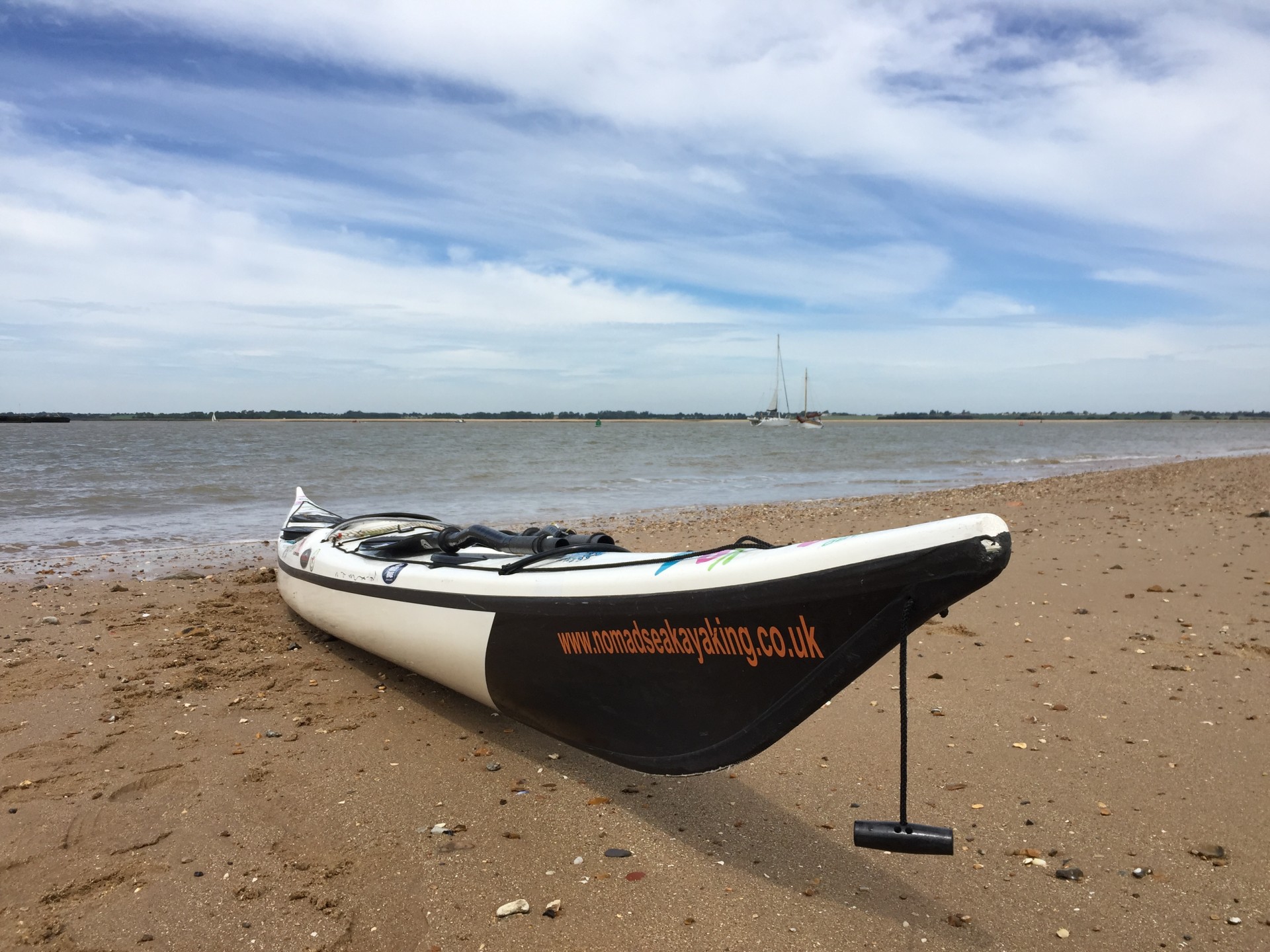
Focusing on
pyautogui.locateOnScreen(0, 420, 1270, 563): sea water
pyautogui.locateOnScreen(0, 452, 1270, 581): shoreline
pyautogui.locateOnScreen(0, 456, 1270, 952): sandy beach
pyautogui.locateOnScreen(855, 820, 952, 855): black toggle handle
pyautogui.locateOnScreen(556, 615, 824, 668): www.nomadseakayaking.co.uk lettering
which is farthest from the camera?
pyautogui.locateOnScreen(0, 420, 1270, 563): sea water

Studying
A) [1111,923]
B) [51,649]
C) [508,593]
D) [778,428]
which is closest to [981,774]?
[1111,923]

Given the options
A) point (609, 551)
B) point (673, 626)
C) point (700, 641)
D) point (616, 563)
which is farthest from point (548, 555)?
point (700, 641)

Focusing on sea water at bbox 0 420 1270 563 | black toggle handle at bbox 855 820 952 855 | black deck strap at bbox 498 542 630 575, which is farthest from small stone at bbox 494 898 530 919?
sea water at bbox 0 420 1270 563

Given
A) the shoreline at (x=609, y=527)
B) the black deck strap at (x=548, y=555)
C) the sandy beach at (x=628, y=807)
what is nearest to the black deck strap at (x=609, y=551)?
the black deck strap at (x=548, y=555)

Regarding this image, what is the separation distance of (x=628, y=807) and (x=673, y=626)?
0.97m

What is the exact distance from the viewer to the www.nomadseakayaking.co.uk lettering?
2.83 m

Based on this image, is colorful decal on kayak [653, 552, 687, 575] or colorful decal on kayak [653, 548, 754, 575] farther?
colorful decal on kayak [653, 552, 687, 575]

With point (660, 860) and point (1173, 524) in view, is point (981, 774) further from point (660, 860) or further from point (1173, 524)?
point (1173, 524)

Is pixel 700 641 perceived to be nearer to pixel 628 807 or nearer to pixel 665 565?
pixel 665 565

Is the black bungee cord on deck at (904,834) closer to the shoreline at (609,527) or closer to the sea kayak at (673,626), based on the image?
the sea kayak at (673,626)

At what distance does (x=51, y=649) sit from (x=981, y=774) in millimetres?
6117

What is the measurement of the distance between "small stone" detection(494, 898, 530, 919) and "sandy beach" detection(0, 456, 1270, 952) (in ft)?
0.07

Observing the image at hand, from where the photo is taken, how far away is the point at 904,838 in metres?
2.52

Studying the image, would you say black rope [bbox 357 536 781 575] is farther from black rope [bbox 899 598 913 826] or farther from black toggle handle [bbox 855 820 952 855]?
black toggle handle [bbox 855 820 952 855]
